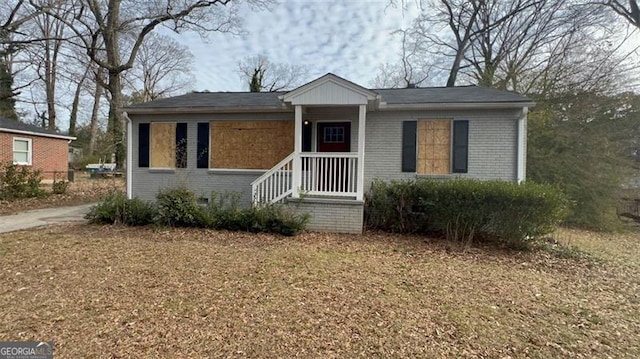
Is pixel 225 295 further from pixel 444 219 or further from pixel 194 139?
pixel 194 139

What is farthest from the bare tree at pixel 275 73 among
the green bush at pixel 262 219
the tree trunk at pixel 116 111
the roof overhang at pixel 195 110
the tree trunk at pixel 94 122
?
the green bush at pixel 262 219

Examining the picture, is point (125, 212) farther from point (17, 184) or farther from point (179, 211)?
point (17, 184)

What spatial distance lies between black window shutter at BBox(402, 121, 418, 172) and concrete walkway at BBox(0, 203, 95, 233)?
8.57 meters

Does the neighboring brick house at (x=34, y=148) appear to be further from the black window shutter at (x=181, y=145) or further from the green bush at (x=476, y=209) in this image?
the green bush at (x=476, y=209)

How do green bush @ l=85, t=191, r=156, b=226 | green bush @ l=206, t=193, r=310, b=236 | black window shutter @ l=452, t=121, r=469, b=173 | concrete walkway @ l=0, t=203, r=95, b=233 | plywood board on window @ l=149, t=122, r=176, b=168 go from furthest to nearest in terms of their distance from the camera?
plywood board on window @ l=149, t=122, r=176, b=168
black window shutter @ l=452, t=121, r=469, b=173
concrete walkway @ l=0, t=203, r=95, b=233
green bush @ l=85, t=191, r=156, b=226
green bush @ l=206, t=193, r=310, b=236

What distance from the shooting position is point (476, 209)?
19.6ft

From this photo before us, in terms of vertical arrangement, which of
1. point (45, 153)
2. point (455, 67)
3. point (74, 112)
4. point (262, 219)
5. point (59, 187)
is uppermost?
point (455, 67)

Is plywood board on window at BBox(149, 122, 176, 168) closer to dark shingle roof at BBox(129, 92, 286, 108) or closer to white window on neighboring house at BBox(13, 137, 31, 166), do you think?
dark shingle roof at BBox(129, 92, 286, 108)

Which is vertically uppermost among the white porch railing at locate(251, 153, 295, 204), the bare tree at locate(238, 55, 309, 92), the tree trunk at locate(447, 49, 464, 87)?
the bare tree at locate(238, 55, 309, 92)

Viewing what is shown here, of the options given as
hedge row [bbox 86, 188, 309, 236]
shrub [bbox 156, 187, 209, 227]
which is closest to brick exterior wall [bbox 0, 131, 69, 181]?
hedge row [bbox 86, 188, 309, 236]

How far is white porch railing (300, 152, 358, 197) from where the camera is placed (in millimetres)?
7117

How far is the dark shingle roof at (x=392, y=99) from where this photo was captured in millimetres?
7625

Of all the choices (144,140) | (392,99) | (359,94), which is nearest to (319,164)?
(359,94)

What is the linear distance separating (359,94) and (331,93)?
64 cm
